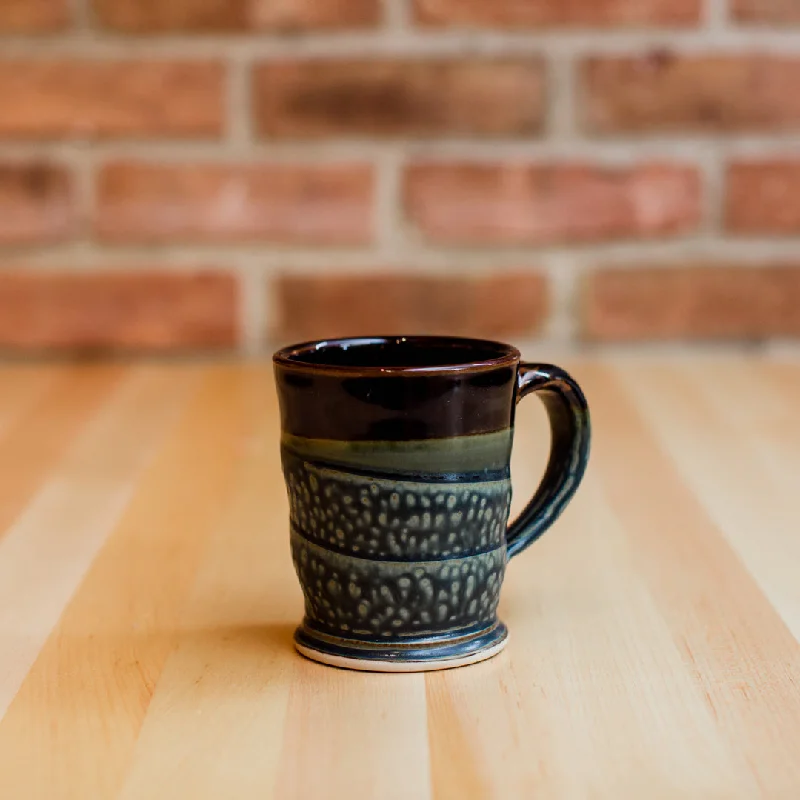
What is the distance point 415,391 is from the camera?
20.4 inches

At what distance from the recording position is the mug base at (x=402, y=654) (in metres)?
0.54

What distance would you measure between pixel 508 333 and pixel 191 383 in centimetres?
32

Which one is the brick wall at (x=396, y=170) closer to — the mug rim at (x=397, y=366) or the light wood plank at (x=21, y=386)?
the light wood plank at (x=21, y=386)

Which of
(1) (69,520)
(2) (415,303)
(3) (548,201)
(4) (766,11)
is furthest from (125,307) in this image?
(4) (766,11)

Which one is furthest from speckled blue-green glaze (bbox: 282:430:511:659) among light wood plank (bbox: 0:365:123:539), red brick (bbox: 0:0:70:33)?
red brick (bbox: 0:0:70:33)

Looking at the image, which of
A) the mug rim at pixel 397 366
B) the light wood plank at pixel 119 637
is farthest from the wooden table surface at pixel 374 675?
the mug rim at pixel 397 366

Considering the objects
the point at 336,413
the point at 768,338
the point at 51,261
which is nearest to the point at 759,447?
the point at 768,338

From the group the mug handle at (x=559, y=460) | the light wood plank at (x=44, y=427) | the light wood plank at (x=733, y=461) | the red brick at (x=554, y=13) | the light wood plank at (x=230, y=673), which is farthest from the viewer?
the red brick at (x=554, y=13)

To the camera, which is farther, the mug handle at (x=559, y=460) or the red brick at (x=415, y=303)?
the red brick at (x=415, y=303)

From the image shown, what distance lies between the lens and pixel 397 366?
1.84 feet

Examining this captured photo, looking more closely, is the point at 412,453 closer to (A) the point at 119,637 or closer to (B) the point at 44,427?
(A) the point at 119,637

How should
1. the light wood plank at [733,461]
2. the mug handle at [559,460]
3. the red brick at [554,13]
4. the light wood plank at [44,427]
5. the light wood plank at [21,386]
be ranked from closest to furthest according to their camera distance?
the mug handle at [559,460], the light wood plank at [733,461], the light wood plank at [44,427], the light wood plank at [21,386], the red brick at [554,13]

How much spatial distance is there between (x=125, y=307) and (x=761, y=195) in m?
0.64

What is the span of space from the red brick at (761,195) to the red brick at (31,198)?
0.65 metres
